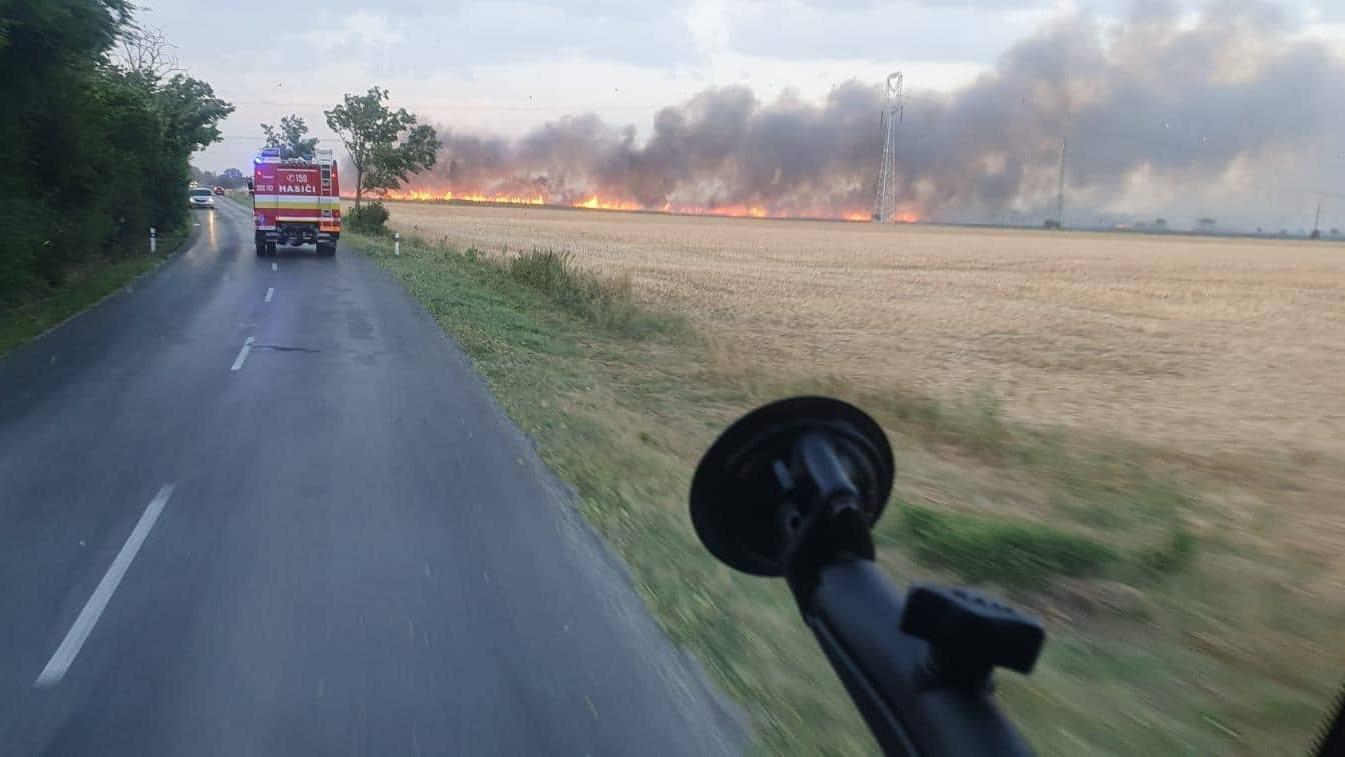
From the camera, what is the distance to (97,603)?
18.7ft

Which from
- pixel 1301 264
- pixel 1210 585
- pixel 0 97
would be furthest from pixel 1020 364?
pixel 1301 264

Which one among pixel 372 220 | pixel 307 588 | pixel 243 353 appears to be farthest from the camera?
pixel 372 220

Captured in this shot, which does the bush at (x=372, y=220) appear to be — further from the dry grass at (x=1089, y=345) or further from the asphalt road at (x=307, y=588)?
the asphalt road at (x=307, y=588)

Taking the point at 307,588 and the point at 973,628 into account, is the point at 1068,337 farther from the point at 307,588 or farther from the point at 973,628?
the point at 973,628

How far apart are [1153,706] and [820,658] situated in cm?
143

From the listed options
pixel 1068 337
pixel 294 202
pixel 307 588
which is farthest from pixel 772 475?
pixel 294 202

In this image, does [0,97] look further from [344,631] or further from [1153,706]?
[1153,706]

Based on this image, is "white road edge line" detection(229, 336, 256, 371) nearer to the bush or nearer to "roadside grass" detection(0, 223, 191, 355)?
"roadside grass" detection(0, 223, 191, 355)

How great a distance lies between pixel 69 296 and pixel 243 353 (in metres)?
8.31

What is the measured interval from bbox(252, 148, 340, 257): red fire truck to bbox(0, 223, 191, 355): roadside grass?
3.21 metres

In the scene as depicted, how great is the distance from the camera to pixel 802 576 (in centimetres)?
244

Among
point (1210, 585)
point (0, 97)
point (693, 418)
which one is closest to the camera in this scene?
point (1210, 585)

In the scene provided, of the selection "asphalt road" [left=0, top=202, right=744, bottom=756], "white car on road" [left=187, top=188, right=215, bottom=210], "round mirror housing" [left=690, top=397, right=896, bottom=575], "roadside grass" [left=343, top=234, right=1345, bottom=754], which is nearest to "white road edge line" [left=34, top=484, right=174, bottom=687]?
"asphalt road" [left=0, top=202, right=744, bottom=756]

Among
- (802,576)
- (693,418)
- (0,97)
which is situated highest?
(0,97)
